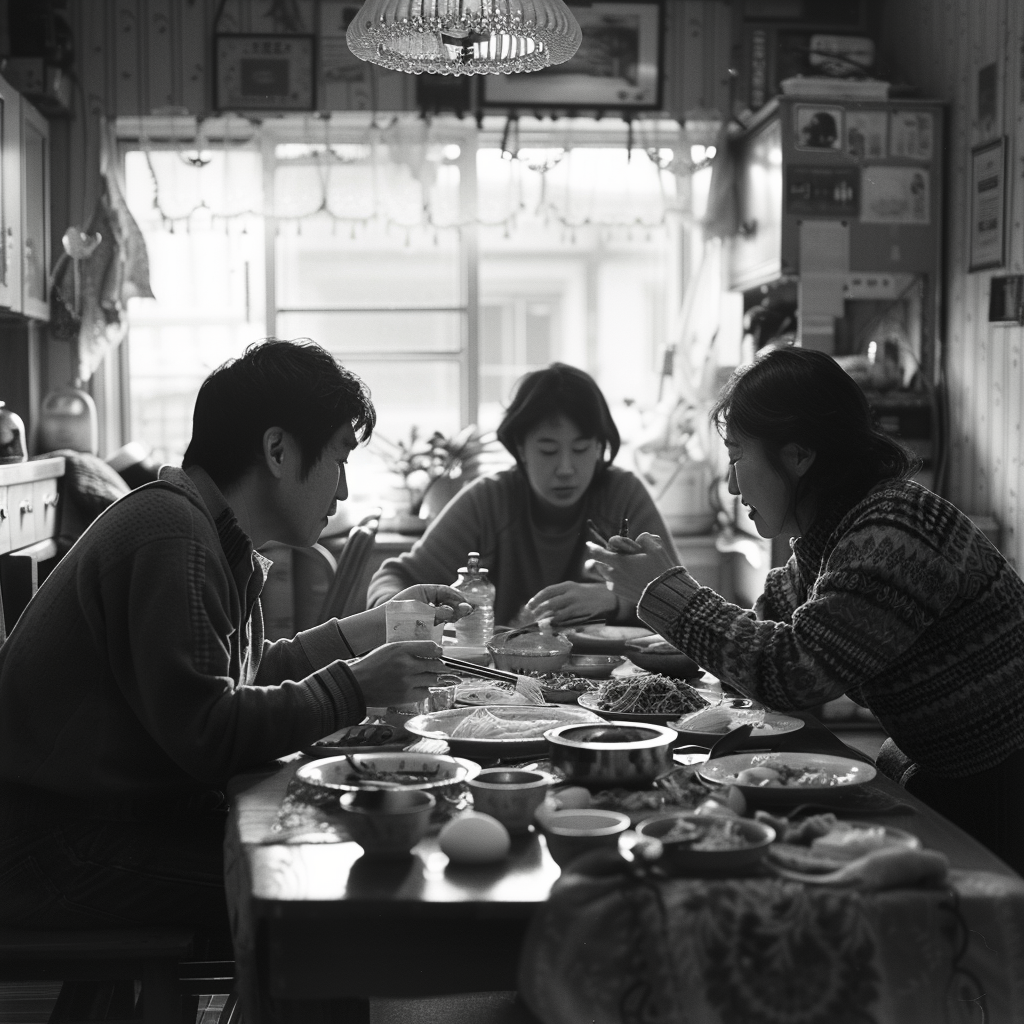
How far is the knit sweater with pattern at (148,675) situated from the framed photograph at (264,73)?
3358 millimetres

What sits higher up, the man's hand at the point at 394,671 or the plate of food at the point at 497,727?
the man's hand at the point at 394,671

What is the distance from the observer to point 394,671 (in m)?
1.52

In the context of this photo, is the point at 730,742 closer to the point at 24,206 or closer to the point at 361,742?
the point at 361,742

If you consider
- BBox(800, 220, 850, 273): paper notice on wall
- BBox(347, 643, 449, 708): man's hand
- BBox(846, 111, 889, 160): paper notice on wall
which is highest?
BBox(846, 111, 889, 160): paper notice on wall

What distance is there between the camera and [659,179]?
4.68 m

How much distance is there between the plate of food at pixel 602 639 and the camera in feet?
7.48

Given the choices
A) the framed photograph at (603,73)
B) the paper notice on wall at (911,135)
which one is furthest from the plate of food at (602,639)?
the framed photograph at (603,73)

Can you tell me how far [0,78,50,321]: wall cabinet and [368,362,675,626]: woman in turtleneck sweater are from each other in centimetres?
188

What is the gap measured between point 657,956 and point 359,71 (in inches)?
163

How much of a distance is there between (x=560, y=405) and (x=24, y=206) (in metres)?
2.33

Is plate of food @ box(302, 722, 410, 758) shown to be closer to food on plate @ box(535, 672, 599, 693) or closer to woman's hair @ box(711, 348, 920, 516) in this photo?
food on plate @ box(535, 672, 599, 693)

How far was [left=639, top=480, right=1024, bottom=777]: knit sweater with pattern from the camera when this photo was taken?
155cm

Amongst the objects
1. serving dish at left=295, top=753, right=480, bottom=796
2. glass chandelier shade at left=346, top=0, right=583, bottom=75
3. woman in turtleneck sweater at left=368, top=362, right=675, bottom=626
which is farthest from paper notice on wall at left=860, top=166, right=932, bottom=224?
serving dish at left=295, top=753, right=480, bottom=796

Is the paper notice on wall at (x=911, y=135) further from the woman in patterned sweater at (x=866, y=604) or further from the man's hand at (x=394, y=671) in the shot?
the man's hand at (x=394, y=671)
